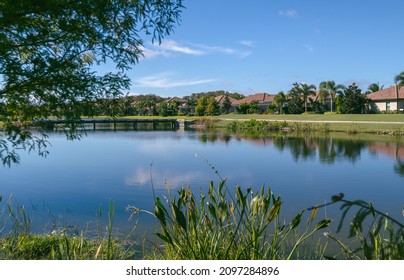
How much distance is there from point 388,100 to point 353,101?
14.3 ft

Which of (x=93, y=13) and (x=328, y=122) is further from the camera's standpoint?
(x=328, y=122)

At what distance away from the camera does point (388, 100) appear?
3950cm

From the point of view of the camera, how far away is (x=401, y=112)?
36562mm

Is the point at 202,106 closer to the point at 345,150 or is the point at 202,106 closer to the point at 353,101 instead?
the point at 353,101

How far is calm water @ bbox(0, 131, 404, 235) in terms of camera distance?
8.59 metres

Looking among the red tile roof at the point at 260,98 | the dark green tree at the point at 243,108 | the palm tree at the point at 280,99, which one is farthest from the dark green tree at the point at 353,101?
the red tile roof at the point at 260,98

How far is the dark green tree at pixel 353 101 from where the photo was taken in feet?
125

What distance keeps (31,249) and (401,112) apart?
38006 millimetres

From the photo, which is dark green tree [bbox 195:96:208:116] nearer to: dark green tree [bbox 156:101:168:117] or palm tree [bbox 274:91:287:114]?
dark green tree [bbox 156:101:168:117]

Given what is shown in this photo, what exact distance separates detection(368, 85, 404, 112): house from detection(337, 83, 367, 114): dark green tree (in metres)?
1.77

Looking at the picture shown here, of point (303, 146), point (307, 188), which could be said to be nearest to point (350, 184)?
point (307, 188)
